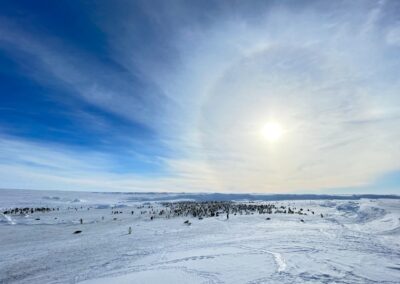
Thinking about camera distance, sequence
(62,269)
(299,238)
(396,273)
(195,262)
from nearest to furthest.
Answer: (396,273) → (195,262) → (62,269) → (299,238)

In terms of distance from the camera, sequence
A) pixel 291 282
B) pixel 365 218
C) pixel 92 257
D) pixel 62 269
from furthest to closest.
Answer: pixel 365 218, pixel 92 257, pixel 62 269, pixel 291 282

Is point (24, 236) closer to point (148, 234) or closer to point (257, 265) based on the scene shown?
point (148, 234)

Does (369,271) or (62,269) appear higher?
(369,271)

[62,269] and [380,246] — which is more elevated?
[380,246]

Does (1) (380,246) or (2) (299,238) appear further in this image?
(2) (299,238)

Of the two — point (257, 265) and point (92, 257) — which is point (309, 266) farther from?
point (92, 257)

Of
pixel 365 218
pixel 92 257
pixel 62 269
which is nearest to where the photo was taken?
pixel 62 269

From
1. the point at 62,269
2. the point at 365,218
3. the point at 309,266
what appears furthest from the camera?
the point at 365,218

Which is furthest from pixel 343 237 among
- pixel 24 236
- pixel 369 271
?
pixel 24 236

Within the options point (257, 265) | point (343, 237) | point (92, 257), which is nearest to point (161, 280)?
point (257, 265)
